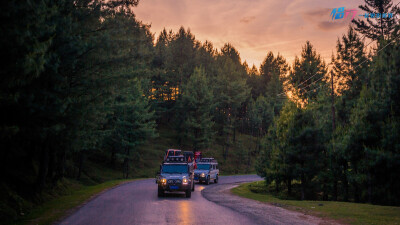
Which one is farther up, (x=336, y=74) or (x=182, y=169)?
(x=336, y=74)

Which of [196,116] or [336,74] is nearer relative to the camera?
[336,74]

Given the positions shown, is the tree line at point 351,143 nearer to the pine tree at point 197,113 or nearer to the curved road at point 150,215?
the curved road at point 150,215

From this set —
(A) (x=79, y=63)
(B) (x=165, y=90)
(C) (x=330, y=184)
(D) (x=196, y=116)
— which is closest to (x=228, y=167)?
(D) (x=196, y=116)

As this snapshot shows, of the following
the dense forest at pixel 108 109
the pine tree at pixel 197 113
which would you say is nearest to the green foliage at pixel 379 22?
the dense forest at pixel 108 109

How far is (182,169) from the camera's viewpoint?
72.3 feet

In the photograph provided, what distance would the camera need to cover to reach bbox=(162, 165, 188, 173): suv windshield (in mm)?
21844

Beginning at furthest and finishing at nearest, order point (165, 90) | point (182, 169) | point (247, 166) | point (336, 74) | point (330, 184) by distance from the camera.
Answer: point (165, 90), point (247, 166), point (336, 74), point (330, 184), point (182, 169)

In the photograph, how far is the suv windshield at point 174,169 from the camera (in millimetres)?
21844

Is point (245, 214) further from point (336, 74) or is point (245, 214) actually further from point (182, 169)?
point (336, 74)

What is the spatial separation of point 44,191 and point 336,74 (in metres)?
47.8

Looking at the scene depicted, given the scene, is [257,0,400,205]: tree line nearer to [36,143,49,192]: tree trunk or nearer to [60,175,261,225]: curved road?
[60,175,261,225]: curved road

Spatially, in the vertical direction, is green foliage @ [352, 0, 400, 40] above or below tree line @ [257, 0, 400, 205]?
above

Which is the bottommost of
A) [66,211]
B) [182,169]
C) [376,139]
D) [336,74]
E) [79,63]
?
[66,211]

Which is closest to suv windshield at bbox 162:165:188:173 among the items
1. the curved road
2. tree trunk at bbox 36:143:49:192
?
the curved road
